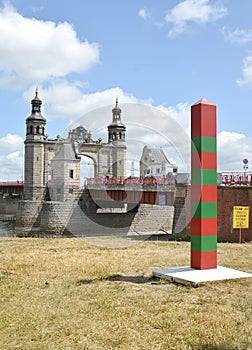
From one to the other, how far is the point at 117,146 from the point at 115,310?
172 ft

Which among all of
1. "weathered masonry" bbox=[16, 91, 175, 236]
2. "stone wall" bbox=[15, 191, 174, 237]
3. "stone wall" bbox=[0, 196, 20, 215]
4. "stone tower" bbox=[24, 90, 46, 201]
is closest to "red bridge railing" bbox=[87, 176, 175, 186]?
"weathered masonry" bbox=[16, 91, 175, 236]

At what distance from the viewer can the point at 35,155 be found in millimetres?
54281

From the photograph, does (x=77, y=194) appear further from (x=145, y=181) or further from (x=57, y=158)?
(x=145, y=181)

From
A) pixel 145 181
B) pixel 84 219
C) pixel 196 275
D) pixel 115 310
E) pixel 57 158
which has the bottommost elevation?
pixel 84 219

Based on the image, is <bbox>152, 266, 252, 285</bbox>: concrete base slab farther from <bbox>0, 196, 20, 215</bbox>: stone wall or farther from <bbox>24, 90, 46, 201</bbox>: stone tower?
<bbox>0, 196, 20, 215</bbox>: stone wall

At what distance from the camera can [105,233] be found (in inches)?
1756

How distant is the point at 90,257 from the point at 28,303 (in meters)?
6.41

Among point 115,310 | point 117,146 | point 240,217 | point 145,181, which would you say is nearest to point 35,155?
point 117,146

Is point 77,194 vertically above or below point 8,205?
above

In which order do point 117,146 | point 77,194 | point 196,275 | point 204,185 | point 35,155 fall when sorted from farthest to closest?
point 117,146 < point 35,155 < point 77,194 < point 204,185 < point 196,275

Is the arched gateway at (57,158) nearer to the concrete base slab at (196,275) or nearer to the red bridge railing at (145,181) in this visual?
the red bridge railing at (145,181)

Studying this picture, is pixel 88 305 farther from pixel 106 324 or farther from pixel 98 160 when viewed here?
pixel 98 160

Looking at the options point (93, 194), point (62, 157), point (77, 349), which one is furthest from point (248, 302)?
point (62, 157)

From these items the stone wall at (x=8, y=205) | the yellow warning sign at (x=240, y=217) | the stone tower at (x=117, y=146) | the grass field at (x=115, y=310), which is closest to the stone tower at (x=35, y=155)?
the stone tower at (x=117, y=146)
